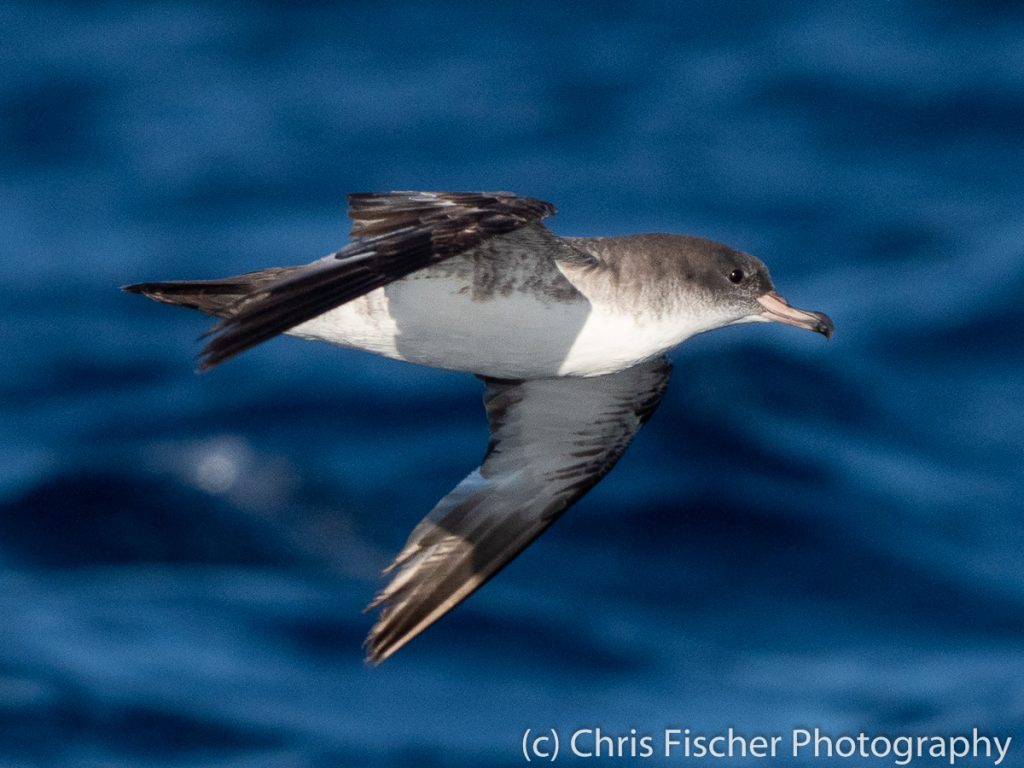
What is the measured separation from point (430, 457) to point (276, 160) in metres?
4.05

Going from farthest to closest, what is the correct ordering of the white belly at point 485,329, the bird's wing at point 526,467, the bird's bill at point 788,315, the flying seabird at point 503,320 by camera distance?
the bird's wing at point 526,467, the bird's bill at point 788,315, the white belly at point 485,329, the flying seabird at point 503,320

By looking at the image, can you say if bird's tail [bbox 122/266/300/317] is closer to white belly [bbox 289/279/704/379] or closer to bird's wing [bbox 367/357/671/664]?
white belly [bbox 289/279/704/379]

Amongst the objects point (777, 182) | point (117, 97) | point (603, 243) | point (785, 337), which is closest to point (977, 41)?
point (777, 182)

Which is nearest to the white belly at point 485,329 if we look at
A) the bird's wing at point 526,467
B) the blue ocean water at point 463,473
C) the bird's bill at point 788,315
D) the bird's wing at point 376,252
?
the bird's wing at point 376,252

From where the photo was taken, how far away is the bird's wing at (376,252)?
6.21 m

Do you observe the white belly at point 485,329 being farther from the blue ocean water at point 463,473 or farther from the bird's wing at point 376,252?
the blue ocean water at point 463,473

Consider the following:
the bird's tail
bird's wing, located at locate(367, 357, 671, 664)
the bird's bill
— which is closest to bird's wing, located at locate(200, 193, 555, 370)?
the bird's tail

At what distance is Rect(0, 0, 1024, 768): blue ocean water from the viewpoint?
13.7 m

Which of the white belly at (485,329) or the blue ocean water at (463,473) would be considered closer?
the white belly at (485,329)

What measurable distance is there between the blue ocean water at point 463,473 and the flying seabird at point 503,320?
4.90 metres

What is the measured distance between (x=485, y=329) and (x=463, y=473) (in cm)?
659

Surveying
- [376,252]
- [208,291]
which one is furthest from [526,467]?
[376,252]

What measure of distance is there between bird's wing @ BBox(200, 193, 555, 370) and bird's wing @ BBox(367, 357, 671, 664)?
179 centimetres

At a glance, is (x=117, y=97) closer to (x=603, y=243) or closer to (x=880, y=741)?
(x=880, y=741)
